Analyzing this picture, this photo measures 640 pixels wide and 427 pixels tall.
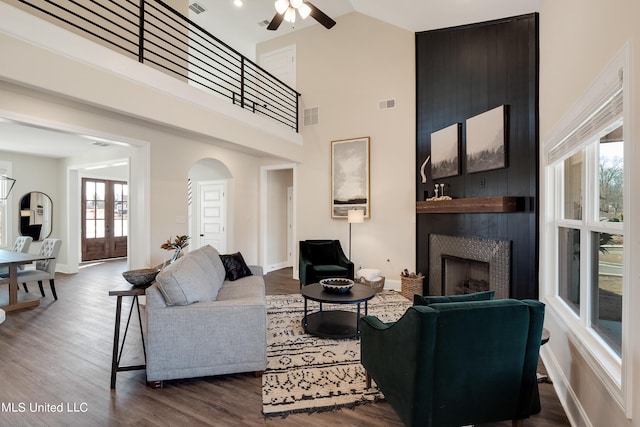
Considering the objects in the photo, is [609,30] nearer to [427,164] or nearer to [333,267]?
[427,164]

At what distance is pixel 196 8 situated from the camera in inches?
235

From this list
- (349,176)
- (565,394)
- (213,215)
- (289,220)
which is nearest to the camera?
(565,394)

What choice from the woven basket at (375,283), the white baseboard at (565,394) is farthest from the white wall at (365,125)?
the white baseboard at (565,394)

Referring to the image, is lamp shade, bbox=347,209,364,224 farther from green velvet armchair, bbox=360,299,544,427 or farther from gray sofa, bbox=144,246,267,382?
green velvet armchair, bbox=360,299,544,427

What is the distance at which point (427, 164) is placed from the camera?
16.7 ft

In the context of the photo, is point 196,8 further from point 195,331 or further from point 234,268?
point 195,331

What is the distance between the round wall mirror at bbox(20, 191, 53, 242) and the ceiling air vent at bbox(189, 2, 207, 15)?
5.09 m

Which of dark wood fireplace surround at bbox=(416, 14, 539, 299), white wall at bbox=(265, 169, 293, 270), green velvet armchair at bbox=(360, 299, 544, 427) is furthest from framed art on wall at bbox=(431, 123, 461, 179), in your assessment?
white wall at bbox=(265, 169, 293, 270)

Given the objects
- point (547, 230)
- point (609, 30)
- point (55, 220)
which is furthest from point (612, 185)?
point (55, 220)

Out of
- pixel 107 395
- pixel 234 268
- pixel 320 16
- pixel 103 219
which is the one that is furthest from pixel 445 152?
pixel 103 219

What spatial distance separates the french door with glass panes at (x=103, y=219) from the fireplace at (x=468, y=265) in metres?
8.60

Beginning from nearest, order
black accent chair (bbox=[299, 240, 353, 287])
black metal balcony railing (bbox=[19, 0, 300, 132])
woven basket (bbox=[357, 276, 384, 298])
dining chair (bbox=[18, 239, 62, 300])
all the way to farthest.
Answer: black metal balcony railing (bbox=[19, 0, 300, 132]) → dining chair (bbox=[18, 239, 62, 300]) → black accent chair (bbox=[299, 240, 353, 287]) → woven basket (bbox=[357, 276, 384, 298])

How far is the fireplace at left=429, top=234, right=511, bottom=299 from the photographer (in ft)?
12.2

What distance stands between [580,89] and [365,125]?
154 inches
